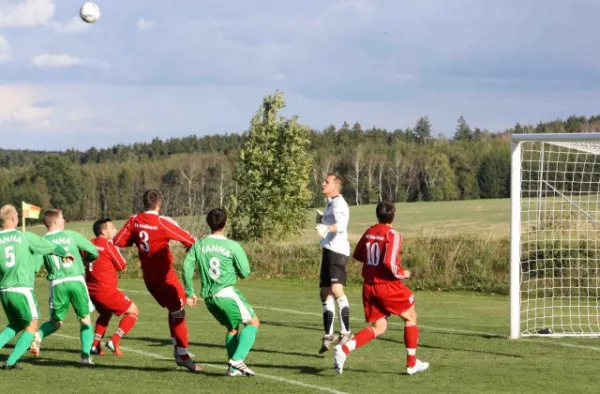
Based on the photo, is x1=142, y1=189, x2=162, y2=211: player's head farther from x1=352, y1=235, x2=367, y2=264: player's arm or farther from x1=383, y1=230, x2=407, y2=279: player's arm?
x1=383, y1=230, x2=407, y2=279: player's arm

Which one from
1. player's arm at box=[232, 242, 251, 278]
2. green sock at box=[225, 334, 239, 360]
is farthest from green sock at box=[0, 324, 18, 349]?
player's arm at box=[232, 242, 251, 278]

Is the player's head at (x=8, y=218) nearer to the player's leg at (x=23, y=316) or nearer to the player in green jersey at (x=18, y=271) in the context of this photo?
the player in green jersey at (x=18, y=271)

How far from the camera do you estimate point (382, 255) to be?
10086 mm

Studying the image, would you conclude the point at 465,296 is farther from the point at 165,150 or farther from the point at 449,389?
the point at 165,150

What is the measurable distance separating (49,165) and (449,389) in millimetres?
103075

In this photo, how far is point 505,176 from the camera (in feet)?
333

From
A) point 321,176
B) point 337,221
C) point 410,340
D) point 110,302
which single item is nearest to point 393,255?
point 410,340

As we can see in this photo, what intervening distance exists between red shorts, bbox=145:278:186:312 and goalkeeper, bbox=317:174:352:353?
2.33 m

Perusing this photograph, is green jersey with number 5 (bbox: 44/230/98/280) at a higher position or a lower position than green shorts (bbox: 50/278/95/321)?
higher

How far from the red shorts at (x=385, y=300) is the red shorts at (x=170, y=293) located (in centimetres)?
224

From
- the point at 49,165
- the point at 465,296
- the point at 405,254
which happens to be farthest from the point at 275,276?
the point at 49,165

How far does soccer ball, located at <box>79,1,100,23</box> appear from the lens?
849 inches

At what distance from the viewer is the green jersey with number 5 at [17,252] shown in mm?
10469

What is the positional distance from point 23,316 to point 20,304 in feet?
0.50
